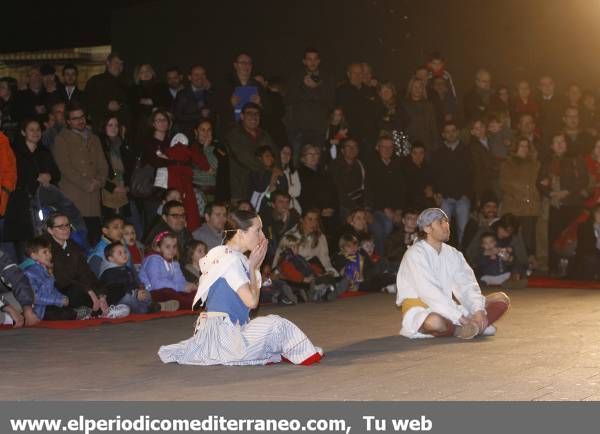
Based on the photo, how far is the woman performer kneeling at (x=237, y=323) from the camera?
9.06 meters

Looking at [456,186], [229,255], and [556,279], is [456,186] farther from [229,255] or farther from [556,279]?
[229,255]

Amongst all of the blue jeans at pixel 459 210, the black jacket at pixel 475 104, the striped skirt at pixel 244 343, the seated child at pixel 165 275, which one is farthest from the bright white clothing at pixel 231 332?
the black jacket at pixel 475 104

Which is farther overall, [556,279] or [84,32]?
[84,32]

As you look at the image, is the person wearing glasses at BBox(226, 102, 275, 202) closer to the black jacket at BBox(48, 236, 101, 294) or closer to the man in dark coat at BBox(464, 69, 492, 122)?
the black jacket at BBox(48, 236, 101, 294)

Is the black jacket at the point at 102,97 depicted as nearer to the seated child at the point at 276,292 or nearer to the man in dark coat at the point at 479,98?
the seated child at the point at 276,292

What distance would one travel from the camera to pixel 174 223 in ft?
48.0

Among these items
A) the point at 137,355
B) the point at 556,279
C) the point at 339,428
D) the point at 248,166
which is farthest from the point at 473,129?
the point at 339,428

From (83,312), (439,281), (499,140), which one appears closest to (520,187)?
(499,140)

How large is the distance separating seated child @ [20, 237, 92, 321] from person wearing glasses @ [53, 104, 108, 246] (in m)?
1.92

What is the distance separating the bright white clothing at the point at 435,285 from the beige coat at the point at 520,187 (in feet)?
23.7

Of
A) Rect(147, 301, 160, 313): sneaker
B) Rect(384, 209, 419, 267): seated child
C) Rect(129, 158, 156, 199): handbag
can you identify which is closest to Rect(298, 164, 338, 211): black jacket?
Rect(384, 209, 419, 267): seated child

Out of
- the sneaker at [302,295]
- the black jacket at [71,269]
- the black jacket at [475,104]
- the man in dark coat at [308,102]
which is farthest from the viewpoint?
the black jacket at [475,104]

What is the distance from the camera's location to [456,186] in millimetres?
18031

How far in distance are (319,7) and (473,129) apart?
3713 millimetres
